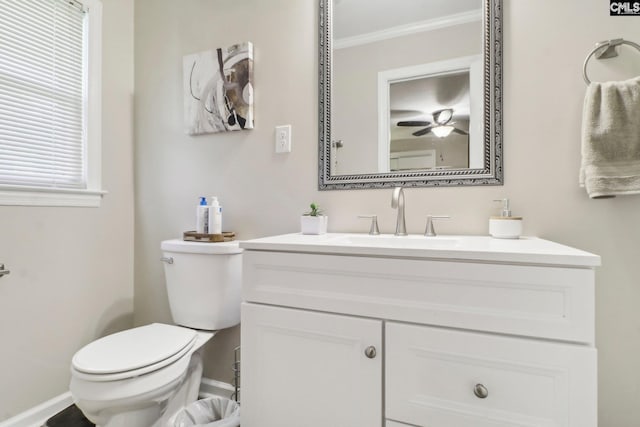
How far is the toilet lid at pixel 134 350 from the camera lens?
102 centimetres

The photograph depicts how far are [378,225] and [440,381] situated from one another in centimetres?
64

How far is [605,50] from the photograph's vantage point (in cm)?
101

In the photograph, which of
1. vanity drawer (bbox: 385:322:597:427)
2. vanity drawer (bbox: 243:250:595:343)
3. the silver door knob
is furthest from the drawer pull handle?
the silver door knob

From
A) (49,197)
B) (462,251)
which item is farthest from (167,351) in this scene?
(462,251)

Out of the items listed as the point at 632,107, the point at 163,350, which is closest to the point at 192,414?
the point at 163,350

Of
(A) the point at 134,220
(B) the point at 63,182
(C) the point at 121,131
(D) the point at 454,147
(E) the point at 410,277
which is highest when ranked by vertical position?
(C) the point at 121,131

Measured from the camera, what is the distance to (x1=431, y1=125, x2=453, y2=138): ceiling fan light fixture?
121cm

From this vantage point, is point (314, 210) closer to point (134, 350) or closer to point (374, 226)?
point (374, 226)

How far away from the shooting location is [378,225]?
1.30 metres

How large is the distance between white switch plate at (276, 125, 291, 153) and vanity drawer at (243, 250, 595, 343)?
610 millimetres

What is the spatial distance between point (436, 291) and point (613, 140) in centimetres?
72

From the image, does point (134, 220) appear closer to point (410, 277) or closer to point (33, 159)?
point (33, 159)

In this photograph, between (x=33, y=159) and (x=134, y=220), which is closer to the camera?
(x=33, y=159)

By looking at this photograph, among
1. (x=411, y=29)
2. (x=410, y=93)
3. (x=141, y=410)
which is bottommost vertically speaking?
(x=141, y=410)
